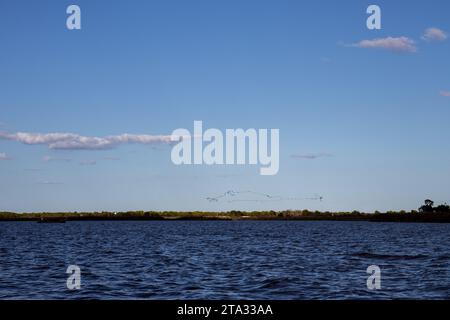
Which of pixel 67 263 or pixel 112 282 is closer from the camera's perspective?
pixel 112 282

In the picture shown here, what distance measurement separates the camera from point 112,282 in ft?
120

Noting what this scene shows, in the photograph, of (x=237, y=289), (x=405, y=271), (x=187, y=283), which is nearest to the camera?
(x=237, y=289)

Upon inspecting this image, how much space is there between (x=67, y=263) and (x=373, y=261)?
1167 inches
